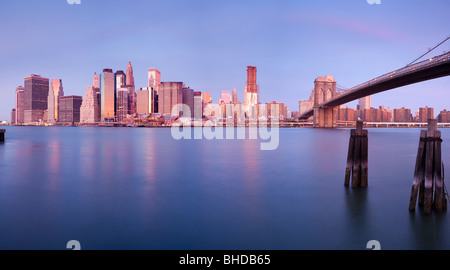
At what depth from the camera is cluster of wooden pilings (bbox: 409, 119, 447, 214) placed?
727cm

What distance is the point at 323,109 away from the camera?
90.7 meters

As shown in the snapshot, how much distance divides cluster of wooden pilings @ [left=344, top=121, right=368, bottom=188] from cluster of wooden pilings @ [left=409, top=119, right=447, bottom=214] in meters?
2.22

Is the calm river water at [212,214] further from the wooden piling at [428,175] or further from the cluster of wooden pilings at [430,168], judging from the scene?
the cluster of wooden pilings at [430,168]

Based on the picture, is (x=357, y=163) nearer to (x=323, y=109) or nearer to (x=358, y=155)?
(x=358, y=155)

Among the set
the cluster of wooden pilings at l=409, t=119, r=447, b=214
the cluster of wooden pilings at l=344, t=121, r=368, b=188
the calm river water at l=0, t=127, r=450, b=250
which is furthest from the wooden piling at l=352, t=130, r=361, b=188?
the cluster of wooden pilings at l=409, t=119, r=447, b=214

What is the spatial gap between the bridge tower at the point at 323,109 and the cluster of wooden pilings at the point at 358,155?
272ft

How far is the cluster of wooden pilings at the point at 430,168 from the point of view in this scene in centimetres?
727

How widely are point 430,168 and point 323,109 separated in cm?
8725

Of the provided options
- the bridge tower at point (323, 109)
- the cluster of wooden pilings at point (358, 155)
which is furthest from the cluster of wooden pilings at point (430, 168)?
the bridge tower at point (323, 109)

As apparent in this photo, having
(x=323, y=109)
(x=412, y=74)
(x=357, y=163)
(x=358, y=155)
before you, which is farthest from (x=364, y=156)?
(x=323, y=109)
